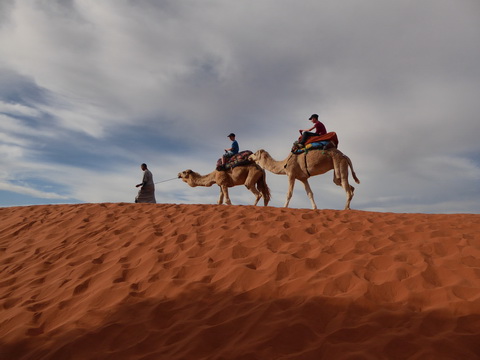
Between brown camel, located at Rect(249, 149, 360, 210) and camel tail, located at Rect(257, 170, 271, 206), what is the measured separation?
1075mm

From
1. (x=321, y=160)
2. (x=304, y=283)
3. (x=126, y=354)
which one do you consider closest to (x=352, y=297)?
(x=304, y=283)

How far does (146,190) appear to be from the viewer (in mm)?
12703

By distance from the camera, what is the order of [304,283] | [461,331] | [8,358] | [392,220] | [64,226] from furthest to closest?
1. [64,226]
2. [392,220]
3. [304,283]
4. [8,358]
5. [461,331]

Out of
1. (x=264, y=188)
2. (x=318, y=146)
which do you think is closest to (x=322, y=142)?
(x=318, y=146)

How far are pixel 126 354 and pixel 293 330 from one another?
1.46 meters

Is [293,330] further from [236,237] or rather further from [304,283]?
[236,237]

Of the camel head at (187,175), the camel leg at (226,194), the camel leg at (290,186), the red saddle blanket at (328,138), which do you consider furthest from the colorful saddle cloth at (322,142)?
the camel head at (187,175)

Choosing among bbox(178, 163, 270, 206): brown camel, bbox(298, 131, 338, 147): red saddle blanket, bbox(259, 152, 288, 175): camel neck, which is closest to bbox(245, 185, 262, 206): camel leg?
bbox(178, 163, 270, 206): brown camel

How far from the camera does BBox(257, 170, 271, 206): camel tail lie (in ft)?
41.5

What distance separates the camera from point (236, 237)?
594cm

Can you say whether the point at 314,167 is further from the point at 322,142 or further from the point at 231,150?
the point at 231,150

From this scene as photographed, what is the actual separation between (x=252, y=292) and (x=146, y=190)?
31.6 feet

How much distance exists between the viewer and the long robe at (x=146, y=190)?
496 inches

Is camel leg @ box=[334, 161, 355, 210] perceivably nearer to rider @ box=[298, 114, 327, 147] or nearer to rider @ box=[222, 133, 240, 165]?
rider @ box=[298, 114, 327, 147]
